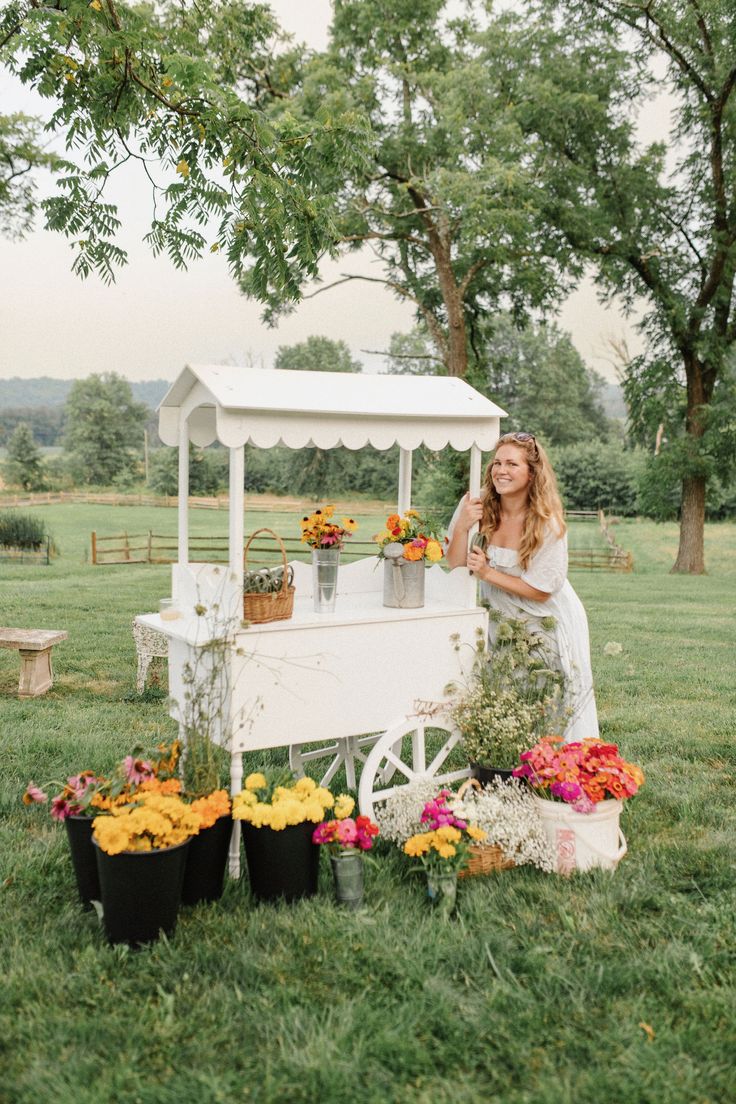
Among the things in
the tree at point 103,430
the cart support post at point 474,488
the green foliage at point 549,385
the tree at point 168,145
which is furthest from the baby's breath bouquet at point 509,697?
the green foliage at point 549,385

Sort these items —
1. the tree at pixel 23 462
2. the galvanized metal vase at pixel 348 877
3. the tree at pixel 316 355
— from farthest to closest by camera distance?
the tree at pixel 316 355
the tree at pixel 23 462
the galvanized metal vase at pixel 348 877

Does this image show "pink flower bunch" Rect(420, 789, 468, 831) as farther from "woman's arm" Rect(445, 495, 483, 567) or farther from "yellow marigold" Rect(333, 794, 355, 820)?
"woman's arm" Rect(445, 495, 483, 567)

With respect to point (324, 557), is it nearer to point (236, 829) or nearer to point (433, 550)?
point (433, 550)

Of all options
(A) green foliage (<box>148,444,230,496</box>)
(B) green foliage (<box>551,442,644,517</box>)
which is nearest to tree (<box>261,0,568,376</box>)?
(A) green foliage (<box>148,444,230,496</box>)

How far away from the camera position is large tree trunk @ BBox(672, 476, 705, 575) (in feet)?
54.6

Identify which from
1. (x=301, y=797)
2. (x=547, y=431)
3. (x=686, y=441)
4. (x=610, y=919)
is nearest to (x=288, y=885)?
(x=301, y=797)

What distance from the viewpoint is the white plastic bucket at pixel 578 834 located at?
3367 millimetres

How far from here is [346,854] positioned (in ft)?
10.2

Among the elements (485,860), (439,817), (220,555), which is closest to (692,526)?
(220,555)

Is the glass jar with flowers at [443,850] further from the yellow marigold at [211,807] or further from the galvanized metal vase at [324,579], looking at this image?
the galvanized metal vase at [324,579]

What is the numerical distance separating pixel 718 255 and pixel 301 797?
15.6 metres

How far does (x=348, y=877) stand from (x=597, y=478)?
32921mm

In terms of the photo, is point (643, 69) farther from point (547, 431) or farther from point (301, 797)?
point (547, 431)

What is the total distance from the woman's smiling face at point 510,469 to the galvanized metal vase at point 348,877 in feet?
5.88
